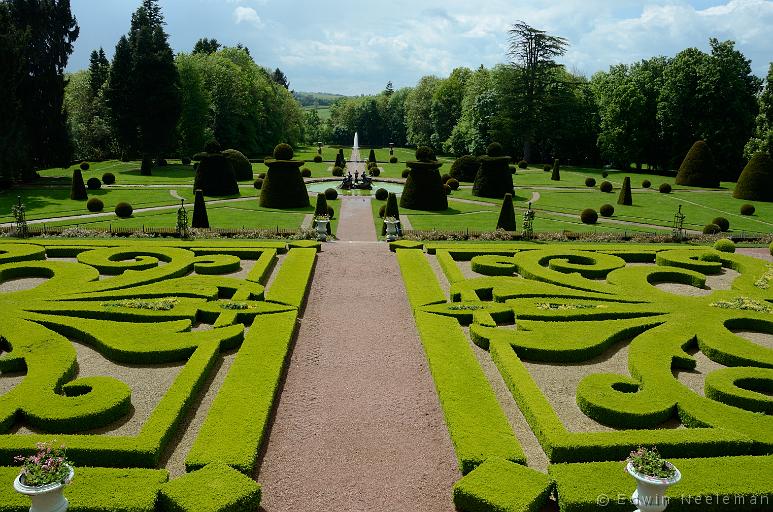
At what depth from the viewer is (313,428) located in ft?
39.5

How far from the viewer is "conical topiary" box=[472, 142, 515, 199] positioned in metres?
47.4

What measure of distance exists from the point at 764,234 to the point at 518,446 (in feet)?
103

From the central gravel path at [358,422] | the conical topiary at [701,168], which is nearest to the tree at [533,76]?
the conical topiary at [701,168]

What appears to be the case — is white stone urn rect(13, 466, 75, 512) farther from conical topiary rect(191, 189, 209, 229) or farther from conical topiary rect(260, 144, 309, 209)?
conical topiary rect(260, 144, 309, 209)

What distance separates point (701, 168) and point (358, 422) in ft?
196

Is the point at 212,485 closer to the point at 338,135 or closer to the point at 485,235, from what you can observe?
the point at 485,235

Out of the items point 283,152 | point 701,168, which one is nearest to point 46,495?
point 283,152

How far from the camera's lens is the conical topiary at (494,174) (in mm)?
47375

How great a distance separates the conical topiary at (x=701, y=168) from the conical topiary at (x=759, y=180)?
9.28m

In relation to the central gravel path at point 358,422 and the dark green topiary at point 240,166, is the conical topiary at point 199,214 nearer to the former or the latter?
the central gravel path at point 358,422

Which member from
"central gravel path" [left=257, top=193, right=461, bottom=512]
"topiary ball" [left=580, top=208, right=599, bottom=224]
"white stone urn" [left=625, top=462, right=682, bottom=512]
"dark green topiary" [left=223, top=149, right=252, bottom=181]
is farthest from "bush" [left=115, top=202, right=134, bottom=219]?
"white stone urn" [left=625, top=462, right=682, bottom=512]

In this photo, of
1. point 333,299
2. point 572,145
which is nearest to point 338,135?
point 572,145

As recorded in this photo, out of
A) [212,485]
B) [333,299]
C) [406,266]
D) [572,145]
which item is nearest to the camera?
[212,485]

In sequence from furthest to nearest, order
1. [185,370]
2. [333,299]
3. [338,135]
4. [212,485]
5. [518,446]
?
[338,135], [333,299], [185,370], [518,446], [212,485]
